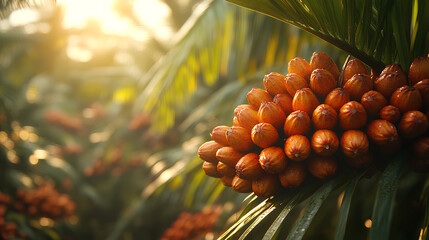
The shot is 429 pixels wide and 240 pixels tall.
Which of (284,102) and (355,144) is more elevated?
(284,102)

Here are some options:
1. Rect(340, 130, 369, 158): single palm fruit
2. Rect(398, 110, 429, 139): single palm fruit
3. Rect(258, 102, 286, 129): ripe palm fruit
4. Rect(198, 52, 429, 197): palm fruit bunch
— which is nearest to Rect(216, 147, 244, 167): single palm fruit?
Rect(198, 52, 429, 197): palm fruit bunch

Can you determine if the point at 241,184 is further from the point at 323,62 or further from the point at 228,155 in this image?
the point at 323,62

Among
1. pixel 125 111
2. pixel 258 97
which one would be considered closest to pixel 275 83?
pixel 258 97

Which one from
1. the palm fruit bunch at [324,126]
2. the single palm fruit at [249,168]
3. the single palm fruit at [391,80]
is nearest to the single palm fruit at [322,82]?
the palm fruit bunch at [324,126]

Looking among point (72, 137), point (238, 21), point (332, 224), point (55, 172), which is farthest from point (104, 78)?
point (332, 224)

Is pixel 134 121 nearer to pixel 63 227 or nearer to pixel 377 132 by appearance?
pixel 63 227

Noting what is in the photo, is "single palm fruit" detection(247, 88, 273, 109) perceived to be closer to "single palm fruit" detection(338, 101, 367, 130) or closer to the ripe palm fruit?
the ripe palm fruit
